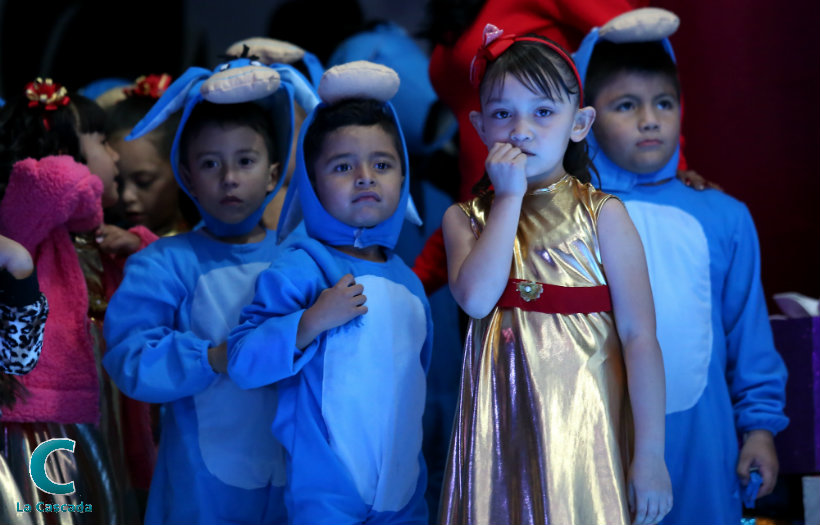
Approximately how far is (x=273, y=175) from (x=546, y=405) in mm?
1124

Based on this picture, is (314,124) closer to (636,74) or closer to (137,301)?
(137,301)

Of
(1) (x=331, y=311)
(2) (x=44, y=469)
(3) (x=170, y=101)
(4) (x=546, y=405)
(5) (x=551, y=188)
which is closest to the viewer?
(4) (x=546, y=405)

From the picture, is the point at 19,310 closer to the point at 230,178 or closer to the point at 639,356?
the point at 230,178

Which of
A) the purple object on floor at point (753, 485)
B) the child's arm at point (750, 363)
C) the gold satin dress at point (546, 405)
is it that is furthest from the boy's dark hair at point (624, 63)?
the purple object on floor at point (753, 485)

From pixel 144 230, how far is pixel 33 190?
47 centimetres

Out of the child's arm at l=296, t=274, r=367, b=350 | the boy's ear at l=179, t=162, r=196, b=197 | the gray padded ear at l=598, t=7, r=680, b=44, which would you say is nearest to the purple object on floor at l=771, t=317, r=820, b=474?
the gray padded ear at l=598, t=7, r=680, b=44

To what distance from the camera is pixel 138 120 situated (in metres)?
3.17

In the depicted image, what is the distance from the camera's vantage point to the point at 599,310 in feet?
5.97

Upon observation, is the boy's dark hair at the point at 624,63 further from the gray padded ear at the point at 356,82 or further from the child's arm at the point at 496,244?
the child's arm at the point at 496,244

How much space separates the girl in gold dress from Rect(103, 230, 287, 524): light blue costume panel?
62cm

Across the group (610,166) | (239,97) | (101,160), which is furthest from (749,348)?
(101,160)

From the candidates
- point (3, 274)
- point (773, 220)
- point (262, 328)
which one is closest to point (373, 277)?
point (262, 328)

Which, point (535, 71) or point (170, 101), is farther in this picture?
point (170, 101)

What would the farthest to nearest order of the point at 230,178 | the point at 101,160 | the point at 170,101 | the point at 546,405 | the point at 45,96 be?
the point at 101,160 → the point at 45,96 → the point at 170,101 → the point at 230,178 → the point at 546,405
